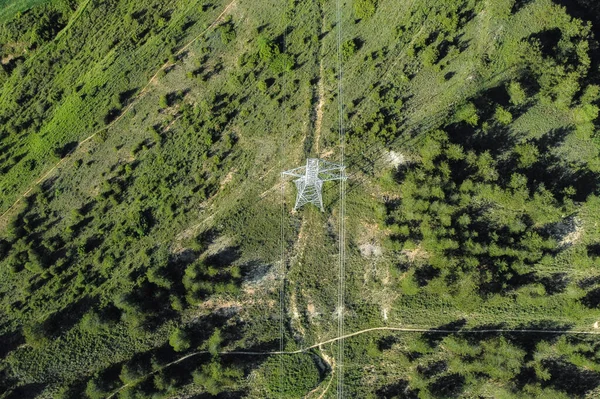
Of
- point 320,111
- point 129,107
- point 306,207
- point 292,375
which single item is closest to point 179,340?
point 292,375

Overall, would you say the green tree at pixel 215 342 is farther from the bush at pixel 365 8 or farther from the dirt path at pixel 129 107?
the bush at pixel 365 8

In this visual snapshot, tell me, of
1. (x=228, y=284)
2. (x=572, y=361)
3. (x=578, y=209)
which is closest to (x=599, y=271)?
(x=578, y=209)

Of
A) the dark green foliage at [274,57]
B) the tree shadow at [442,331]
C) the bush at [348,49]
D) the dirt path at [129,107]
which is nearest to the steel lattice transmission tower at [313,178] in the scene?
the dark green foliage at [274,57]

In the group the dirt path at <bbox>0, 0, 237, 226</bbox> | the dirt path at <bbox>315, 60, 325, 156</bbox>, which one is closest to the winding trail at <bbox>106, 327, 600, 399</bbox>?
the dirt path at <bbox>315, 60, 325, 156</bbox>

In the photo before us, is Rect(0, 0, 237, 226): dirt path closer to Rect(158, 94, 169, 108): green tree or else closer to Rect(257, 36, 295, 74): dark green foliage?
Rect(158, 94, 169, 108): green tree

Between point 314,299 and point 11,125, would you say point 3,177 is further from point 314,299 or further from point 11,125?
point 314,299

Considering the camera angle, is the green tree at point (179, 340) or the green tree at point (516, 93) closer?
the green tree at point (516, 93)

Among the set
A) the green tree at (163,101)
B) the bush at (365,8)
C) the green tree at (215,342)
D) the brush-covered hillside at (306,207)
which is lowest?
the green tree at (215,342)
